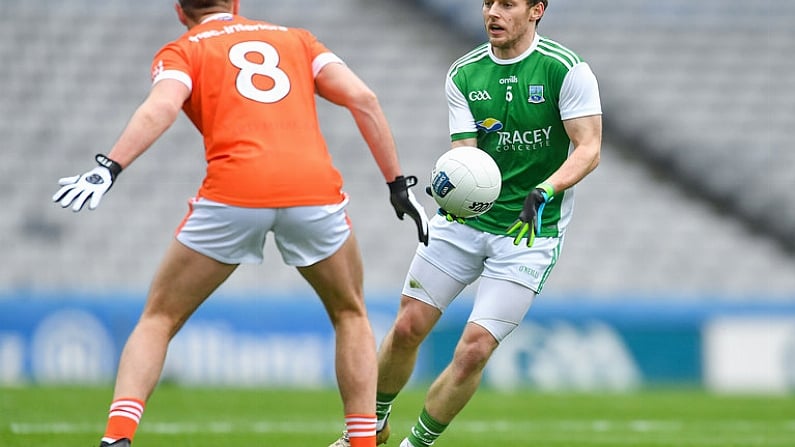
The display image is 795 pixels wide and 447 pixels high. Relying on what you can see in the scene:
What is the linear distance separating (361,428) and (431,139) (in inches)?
481

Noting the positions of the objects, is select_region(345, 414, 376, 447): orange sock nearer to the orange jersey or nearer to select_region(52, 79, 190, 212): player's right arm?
the orange jersey

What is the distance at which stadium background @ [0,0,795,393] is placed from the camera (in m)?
13.4

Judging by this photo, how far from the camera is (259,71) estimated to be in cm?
530

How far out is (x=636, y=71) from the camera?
18531 millimetres

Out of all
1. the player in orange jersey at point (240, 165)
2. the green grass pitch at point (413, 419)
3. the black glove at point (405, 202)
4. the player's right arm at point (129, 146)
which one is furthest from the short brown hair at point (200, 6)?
the green grass pitch at point (413, 419)

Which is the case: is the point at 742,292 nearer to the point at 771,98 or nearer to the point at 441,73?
the point at 771,98

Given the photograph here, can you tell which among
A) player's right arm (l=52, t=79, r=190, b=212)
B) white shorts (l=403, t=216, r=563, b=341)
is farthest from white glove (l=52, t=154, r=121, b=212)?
white shorts (l=403, t=216, r=563, b=341)

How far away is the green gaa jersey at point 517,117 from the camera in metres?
6.45

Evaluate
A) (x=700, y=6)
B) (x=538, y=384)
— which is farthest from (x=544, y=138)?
(x=700, y=6)

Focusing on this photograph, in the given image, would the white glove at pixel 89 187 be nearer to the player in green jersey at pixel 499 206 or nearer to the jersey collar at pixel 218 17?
the jersey collar at pixel 218 17

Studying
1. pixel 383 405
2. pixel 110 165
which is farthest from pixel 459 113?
pixel 110 165

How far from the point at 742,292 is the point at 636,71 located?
3918mm

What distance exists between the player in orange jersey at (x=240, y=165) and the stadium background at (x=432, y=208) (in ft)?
26.2

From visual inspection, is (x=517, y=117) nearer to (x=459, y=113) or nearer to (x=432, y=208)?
(x=459, y=113)
